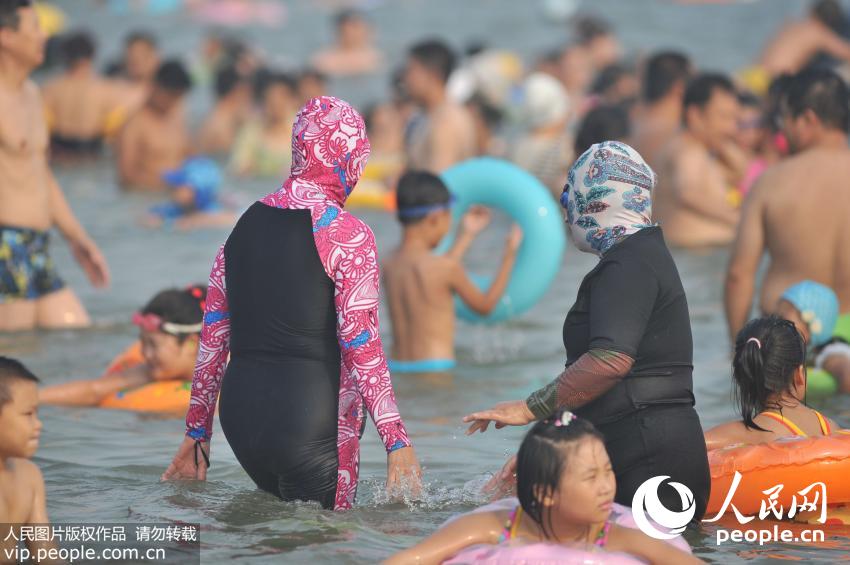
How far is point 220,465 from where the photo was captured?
5.47 m

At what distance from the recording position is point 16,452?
384 centimetres

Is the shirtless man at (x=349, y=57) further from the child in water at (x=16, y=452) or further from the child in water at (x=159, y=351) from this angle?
the child in water at (x=16, y=452)

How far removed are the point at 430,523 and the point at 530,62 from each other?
19.4m

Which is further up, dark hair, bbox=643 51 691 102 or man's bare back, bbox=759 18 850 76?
man's bare back, bbox=759 18 850 76

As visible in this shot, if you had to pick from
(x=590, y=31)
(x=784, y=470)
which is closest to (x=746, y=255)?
(x=784, y=470)

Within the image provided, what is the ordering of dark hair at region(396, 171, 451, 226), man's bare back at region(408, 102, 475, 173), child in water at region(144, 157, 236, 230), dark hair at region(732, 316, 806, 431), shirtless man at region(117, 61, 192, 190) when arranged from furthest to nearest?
shirtless man at region(117, 61, 192, 190) < child in water at region(144, 157, 236, 230) < man's bare back at region(408, 102, 475, 173) < dark hair at region(396, 171, 451, 226) < dark hair at region(732, 316, 806, 431)

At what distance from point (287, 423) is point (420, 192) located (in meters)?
2.75

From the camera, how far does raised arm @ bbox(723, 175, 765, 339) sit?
6.49 metres

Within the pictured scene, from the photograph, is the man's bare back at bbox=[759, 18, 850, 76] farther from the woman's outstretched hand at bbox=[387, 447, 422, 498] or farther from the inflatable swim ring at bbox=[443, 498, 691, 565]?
the inflatable swim ring at bbox=[443, 498, 691, 565]

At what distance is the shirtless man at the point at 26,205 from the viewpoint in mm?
6895

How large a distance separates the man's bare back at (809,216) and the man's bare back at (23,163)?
3.90 m

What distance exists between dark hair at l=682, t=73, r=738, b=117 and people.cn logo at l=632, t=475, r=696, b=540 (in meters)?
6.04

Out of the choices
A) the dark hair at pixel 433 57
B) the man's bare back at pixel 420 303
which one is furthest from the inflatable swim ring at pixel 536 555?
the dark hair at pixel 433 57

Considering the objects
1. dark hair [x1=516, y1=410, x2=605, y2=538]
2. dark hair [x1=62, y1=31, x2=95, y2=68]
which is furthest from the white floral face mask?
dark hair [x1=62, y1=31, x2=95, y2=68]
